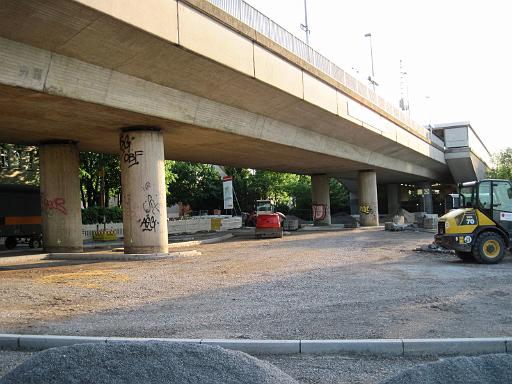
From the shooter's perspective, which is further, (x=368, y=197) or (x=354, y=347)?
(x=368, y=197)

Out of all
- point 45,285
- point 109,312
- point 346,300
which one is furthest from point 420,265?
point 45,285

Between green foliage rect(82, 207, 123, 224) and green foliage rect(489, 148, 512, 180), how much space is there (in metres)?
39.9

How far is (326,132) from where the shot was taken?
2736cm

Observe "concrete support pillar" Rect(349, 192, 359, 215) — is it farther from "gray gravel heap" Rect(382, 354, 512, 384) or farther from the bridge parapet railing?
"gray gravel heap" Rect(382, 354, 512, 384)

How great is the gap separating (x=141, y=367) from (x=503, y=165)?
58659 mm

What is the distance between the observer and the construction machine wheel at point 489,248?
48.9 feet

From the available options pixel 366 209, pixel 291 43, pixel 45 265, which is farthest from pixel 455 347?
pixel 366 209

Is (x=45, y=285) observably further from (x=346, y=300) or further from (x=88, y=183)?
(x=88, y=183)

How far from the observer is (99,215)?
40.6 m

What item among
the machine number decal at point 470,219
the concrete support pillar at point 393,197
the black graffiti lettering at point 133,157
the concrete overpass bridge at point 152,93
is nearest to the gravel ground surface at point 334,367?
the concrete overpass bridge at point 152,93

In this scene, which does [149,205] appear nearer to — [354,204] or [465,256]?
[465,256]

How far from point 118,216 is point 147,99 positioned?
93.8 ft

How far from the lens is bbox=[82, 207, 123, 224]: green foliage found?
39.5 m

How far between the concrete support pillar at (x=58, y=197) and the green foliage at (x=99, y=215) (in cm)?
1802
